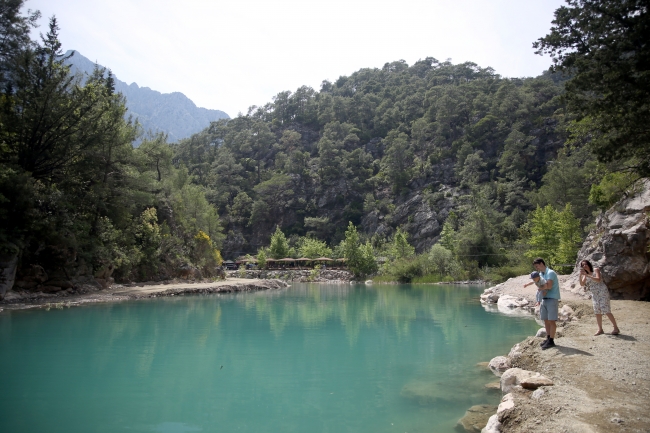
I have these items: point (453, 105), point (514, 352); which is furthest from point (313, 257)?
point (514, 352)

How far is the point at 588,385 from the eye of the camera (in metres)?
4.74

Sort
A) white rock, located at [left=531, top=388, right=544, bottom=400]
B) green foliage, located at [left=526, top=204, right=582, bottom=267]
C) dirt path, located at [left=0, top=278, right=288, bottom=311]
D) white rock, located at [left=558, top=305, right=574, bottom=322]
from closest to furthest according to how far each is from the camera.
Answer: white rock, located at [left=531, top=388, right=544, bottom=400] → white rock, located at [left=558, top=305, right=574, bottom=322] → dirt path, located at [left=0, top=278, right=288, bottom=311] → green foliage, located at [left=526, top=204, right=582, bottom=267]

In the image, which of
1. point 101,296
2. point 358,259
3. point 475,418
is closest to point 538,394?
point 475,418

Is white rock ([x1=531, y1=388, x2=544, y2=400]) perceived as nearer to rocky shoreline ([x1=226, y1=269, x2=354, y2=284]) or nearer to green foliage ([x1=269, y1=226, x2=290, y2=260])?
rocky shoreline ([x1=226, y1=269, x2=354, y2=284])

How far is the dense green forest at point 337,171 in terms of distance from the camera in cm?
1627

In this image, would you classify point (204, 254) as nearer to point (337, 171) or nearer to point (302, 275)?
point (302, 275)

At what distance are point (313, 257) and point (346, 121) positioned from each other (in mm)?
42517

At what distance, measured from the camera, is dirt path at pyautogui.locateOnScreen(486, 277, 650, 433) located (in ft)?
12.5

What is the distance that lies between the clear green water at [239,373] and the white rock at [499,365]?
0.16m

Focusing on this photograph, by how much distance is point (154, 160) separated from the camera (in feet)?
109

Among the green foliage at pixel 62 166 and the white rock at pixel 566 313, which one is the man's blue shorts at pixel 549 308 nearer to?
the white rock at pixel 566 313

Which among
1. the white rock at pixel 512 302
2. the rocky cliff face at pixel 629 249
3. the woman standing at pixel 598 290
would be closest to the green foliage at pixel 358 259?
the white rock at pixel 512 302

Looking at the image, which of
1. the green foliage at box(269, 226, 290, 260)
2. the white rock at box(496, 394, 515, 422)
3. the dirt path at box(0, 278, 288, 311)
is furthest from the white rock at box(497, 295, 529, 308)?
the green foliage at box(269, 226, 290, 260)

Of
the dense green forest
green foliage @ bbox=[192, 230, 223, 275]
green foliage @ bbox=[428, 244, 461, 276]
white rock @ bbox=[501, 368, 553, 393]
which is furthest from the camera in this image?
green foliage @ bbox=[428, 244, 461, 276]
